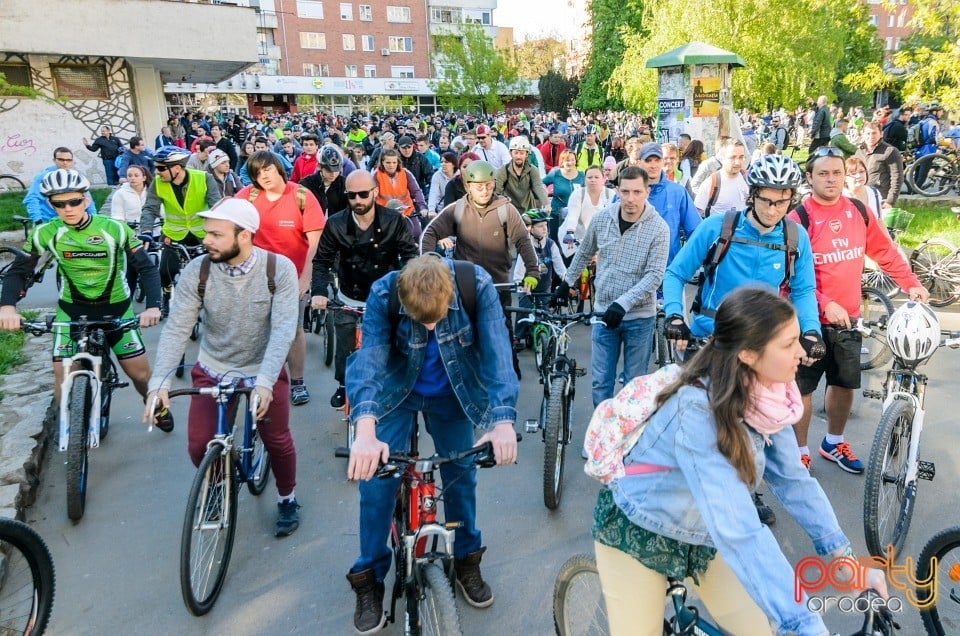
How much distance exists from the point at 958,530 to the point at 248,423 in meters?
3.63

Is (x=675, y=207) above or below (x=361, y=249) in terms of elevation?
above

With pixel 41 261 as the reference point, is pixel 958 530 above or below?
below

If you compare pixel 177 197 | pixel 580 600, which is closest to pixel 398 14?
pixel 177 197

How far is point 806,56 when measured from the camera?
70.8 ft

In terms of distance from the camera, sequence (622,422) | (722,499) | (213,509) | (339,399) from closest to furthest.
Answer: (722,499)
(622,422)
(213,509)
(339,399)

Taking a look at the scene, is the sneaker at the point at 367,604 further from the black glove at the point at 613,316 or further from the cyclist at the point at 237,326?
the black glove at the point at 613,316

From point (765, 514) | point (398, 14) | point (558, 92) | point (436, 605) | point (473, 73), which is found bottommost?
point (765, 514)

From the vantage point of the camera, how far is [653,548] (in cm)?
226

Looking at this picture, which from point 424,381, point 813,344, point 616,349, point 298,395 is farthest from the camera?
point 298,395

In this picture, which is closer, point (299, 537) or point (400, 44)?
point (299, 537)

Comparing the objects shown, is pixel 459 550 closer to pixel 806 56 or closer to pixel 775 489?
pixel 775 489

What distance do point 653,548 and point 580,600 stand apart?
682 mm

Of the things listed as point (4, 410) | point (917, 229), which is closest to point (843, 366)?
point (4, 410)

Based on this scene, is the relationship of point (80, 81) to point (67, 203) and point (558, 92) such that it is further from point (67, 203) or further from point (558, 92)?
point (558, 92)
